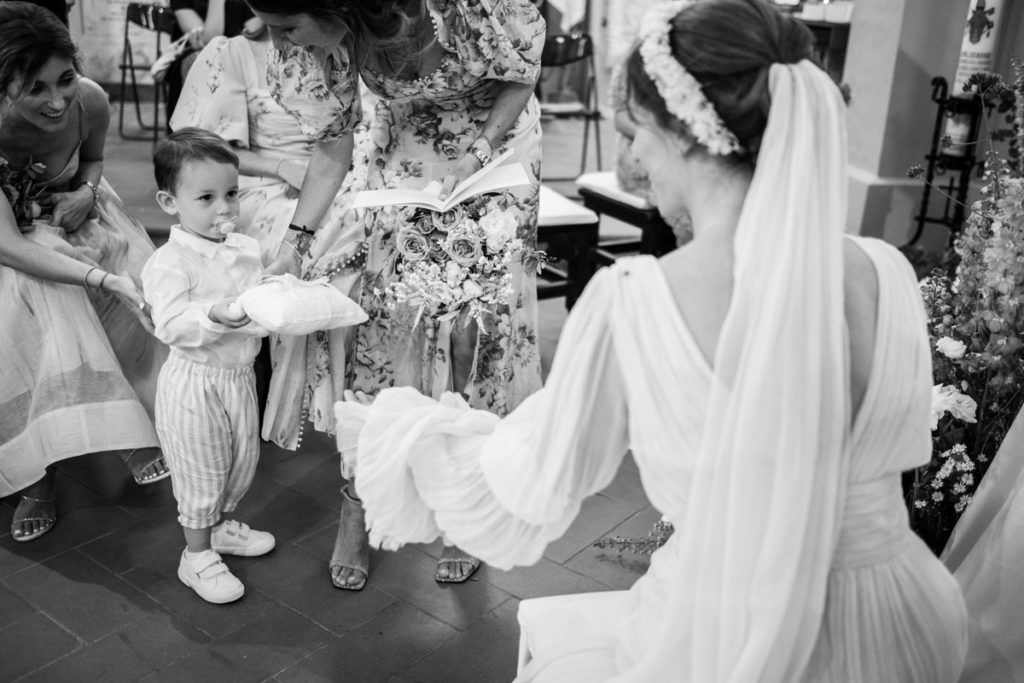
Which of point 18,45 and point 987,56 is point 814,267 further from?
point 987,56

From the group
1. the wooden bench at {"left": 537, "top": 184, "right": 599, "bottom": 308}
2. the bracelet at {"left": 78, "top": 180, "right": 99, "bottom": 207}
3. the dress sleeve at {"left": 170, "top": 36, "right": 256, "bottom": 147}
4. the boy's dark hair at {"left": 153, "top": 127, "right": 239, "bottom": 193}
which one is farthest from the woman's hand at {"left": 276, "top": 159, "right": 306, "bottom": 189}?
the boy's dark hair at {"left": 153, "top": 127, "right": 239, "bottom": 193}

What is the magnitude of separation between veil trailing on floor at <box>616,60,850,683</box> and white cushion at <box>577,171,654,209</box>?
11.0 feet

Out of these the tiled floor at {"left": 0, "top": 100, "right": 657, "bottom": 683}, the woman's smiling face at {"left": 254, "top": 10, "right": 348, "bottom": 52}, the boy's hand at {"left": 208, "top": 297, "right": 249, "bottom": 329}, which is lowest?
the tiled floor at {"left": 0, "top": 100, "right": 657, "bottom": 683}

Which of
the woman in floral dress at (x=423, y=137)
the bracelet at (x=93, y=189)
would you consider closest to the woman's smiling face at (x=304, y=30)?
the woman in floral dress at (x=423, y=137)

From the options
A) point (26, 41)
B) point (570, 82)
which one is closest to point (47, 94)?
point (26, 41)

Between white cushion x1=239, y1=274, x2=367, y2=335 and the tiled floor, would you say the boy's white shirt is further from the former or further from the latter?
the tiled floor

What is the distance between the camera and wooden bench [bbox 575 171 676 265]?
15.3 feet

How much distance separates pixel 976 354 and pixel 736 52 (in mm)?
1448

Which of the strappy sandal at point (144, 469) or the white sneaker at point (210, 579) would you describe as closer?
the white sneaker at point (210, 579)

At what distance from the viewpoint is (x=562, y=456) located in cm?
149

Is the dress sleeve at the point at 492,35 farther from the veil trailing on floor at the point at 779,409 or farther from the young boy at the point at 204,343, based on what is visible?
the veil trailing on floor at the point at 779,409

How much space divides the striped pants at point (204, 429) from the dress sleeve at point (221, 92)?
1.54 m

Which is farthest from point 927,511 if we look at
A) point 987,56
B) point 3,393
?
point 987,56

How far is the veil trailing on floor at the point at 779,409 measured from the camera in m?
1.30
